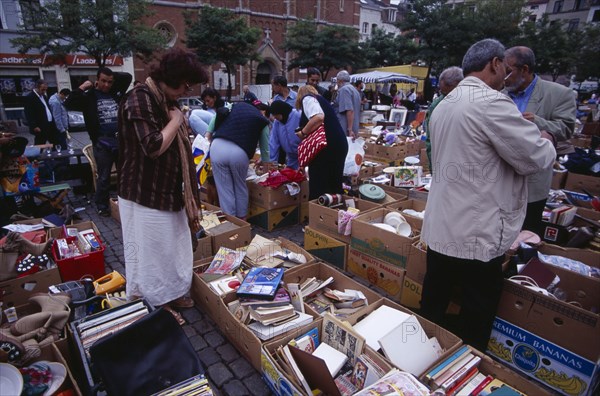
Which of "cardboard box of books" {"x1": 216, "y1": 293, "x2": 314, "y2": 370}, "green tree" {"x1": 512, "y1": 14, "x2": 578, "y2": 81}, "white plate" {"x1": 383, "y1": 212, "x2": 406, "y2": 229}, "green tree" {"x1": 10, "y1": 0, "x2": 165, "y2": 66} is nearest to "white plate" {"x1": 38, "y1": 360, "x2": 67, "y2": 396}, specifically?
"cardboard box of books" {"x1": 216, "y1": 293, "x2": 314, "y2": 370}

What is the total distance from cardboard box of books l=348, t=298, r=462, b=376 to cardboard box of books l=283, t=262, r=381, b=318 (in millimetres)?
259

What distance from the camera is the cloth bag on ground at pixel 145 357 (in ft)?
5.60

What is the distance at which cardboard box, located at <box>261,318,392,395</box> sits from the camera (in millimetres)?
1844

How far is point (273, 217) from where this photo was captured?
15.4 ft

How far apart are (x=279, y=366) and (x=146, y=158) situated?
1527 mm

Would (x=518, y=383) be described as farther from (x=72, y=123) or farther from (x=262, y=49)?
(x=262, y=49)

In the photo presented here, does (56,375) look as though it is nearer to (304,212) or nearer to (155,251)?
(155,251)

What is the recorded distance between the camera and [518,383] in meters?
1.82

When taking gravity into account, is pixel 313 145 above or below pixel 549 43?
below

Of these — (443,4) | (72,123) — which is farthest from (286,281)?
(443,4)

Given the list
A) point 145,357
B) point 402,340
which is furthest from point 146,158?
point 402,340

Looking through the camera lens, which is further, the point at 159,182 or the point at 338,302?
the point at 338,302

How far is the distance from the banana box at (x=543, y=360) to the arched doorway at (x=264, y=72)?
32.2 m

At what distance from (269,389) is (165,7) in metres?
28.9
